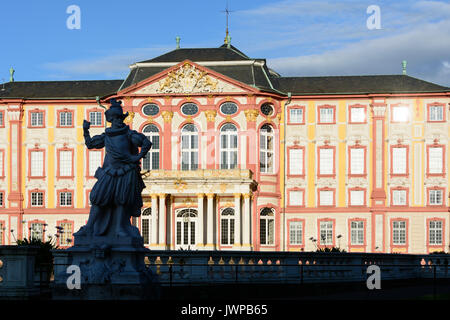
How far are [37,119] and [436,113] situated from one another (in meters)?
29.2

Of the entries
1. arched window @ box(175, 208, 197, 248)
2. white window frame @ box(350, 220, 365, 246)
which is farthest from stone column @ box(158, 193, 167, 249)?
white window frame @ box(350, 220, 365, 246)

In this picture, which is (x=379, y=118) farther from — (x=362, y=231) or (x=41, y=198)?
(x=41, y=198)

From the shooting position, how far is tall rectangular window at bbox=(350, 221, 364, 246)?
71250mm

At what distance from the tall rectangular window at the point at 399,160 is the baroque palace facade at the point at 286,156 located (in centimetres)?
7

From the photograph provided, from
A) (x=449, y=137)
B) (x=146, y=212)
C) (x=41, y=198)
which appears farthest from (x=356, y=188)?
(x=41, y=198)

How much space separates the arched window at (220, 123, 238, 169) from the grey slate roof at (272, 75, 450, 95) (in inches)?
212

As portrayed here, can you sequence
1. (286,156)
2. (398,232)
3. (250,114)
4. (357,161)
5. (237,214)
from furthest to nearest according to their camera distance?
1. (286,156)
2. (357,161)
3. (398,232)
4. (250,114)
5. (237,214)

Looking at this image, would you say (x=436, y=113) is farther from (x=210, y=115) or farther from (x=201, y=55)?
(x=201, y=55)

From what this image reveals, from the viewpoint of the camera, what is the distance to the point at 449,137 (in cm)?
7119

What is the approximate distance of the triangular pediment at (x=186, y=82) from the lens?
70.9 m

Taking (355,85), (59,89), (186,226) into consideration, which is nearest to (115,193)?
(186,226)

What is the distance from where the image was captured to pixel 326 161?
238ft

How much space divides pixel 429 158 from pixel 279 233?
1196 centimetres
